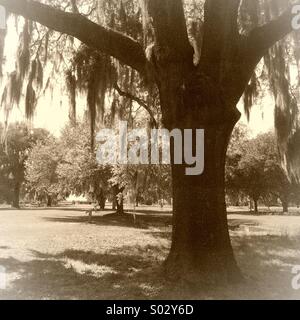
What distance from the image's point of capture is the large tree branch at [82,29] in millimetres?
7648

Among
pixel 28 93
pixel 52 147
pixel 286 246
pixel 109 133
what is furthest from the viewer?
pixel 52 147

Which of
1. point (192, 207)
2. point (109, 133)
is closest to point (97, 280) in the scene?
point (192, 207)

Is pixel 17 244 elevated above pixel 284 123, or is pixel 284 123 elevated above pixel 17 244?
pixel 284 123

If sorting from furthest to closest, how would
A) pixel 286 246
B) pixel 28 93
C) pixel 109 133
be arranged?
1. pixel 109 133
2. pixel 286 246
3. pixel 28 93

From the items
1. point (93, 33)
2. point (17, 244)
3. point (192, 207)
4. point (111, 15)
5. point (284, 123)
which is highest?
point (111, 15)

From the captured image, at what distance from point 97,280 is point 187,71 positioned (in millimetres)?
4119

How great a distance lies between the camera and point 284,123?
37.1 ft

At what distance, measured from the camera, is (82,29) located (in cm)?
788

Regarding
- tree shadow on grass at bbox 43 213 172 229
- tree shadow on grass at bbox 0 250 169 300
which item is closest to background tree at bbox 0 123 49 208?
tree shadow on grass at bbox 43 213 172 229

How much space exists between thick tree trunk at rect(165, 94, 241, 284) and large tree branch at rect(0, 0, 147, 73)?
1.69m

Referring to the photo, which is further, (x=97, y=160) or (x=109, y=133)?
(x=97, y=160)

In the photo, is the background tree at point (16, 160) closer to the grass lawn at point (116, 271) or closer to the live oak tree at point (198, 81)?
the grass lawn at point (116, 271)


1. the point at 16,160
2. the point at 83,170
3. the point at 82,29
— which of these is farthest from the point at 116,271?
the point at 16,160
